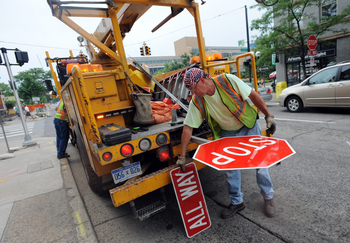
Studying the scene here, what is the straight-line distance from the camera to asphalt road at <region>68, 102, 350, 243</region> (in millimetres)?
2070

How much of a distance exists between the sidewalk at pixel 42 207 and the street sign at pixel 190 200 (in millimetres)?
1153

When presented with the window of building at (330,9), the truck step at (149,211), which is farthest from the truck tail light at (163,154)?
the window of building at (330,9)

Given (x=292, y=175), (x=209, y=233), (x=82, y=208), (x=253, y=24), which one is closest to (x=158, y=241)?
(x=209, y=233)

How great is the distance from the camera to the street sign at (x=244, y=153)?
1552mm

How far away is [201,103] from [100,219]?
2063 millimetres

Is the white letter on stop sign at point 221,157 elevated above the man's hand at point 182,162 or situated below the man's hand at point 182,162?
above

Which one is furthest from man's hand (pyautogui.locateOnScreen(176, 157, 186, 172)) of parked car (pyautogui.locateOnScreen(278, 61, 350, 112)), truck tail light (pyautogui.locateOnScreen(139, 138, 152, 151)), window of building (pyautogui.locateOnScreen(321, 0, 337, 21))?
window of building (pyautogui.locateOnScreen(321, 0, 337, 21))

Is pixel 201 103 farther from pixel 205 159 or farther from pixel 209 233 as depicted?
pixel 209 233

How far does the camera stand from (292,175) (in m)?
3.20

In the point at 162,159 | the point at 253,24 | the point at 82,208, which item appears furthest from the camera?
the point at 253,24

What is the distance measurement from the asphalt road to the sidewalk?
0.19 meters

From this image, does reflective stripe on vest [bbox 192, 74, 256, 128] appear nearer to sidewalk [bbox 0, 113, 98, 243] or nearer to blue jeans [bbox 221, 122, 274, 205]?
blue jeans [bbox 221, 122, 274, 205]

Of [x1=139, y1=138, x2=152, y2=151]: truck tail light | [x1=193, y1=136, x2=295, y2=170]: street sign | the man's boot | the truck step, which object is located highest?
[x1=139, y1=138, x2=152, y2=151]: truck tail light

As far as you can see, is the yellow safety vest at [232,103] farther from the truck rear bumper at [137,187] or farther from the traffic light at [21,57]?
the traffic light at [21,57]
